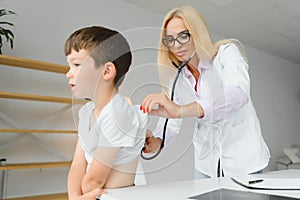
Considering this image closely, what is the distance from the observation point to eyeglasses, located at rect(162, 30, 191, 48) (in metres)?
0.76

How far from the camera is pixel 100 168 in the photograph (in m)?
0.70

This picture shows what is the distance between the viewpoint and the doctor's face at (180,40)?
810 millimetres

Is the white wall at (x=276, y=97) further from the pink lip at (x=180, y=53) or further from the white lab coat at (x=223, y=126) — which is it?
the pink lip at (x=180, y=53)

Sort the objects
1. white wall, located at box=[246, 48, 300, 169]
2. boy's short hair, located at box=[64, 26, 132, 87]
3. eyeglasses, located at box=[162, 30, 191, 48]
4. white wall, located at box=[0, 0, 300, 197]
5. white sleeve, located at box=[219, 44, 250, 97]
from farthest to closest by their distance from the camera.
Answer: white wall, located at box=[246, 48, 300, 169]
white wall, located at box=[0, 0, 300, 197]
white sleeve, located at box=[219, 44, 250, 97]
eyeglasses, located at box=[162, 30, 191, 48]
boy's short hair, located at box=[64, 26, 132, 87]

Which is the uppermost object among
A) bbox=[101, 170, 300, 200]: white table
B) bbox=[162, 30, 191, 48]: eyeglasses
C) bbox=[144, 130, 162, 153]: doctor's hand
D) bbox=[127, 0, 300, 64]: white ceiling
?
bbox=[127, 0, 300, 64]: white ceiling

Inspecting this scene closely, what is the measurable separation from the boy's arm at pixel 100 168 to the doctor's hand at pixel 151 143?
0.25 feet

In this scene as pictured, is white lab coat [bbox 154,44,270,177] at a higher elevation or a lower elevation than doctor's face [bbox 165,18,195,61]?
lower

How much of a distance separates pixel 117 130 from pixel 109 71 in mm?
135

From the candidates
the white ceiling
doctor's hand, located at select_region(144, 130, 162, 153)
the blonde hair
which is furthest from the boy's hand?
the white ceiling

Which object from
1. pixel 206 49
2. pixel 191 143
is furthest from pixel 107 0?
pixel 191 143

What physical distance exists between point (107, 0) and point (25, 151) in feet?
5.50

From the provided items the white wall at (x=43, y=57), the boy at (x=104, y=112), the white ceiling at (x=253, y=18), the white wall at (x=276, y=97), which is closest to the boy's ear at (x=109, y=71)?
the boy at (x=104, y=112)

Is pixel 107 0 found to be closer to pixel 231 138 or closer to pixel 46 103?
pixel 46 103

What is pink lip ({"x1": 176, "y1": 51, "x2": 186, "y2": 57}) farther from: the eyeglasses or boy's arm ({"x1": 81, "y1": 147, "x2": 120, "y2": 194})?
boy's arm ({"x1": 81, "y1": 147, "x2": 120, "y2": 194})
